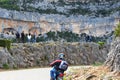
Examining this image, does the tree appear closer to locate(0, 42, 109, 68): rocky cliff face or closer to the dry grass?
the dry grass

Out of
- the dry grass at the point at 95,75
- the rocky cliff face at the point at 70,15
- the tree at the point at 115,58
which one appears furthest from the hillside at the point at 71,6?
the tree at the point at 115,58

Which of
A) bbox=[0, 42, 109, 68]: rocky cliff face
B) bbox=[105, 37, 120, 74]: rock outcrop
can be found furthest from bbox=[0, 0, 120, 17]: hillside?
bbox=[105, 37, 120, 74]: rock outcrop

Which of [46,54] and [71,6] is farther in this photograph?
[71,6]

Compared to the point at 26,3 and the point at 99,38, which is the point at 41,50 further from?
the point at 26,3

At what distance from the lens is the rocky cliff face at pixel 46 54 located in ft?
119

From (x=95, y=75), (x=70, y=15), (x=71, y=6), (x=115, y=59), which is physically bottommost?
(x=70, y=15)

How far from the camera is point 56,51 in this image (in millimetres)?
41719

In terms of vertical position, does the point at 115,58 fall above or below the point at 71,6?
above

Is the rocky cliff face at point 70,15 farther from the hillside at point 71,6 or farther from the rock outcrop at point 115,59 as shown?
the rock outcrop at point 115,59

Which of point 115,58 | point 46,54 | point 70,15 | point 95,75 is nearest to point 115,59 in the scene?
point 115,58

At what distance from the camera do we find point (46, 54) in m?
40.7

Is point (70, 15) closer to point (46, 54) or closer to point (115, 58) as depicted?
point (46, 54)

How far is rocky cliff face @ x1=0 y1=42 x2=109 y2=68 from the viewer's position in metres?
36.2

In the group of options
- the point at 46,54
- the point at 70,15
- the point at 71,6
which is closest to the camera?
the point at 46,54
